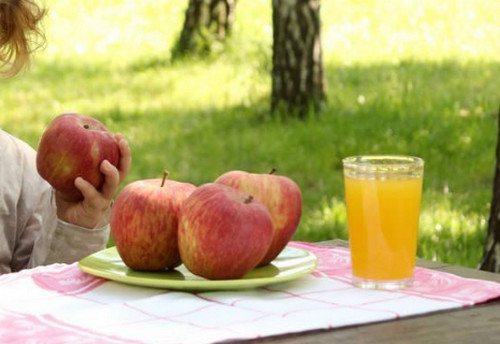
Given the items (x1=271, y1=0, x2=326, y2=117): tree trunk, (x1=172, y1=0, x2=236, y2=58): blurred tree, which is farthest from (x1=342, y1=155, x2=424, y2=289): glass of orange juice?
(x1=172, y1=0, x2=236, y2=58): blurred tree

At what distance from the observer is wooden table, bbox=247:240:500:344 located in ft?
5.01

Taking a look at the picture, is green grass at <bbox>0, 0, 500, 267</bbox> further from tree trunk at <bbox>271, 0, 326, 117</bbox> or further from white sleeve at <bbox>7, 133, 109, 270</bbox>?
white sleeve at <bbox>7, 133, 109, 270</bbox>

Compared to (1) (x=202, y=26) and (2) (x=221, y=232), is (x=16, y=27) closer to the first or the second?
(2) (x=221, y=232)

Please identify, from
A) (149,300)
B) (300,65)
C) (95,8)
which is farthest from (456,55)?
(149,300)

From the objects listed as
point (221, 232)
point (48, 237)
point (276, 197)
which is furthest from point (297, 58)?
point (221, 232)

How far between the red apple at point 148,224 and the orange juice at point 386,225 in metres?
0.27

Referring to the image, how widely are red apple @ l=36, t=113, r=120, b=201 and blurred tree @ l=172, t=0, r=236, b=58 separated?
6.43 metres

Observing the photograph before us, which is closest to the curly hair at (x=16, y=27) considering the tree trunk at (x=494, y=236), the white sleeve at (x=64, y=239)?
the white sleeve at (x=64, y=239)

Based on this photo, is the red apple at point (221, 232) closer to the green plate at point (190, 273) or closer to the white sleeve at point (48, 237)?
the green plate at point (190, 273)

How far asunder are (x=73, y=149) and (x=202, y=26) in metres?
6.59

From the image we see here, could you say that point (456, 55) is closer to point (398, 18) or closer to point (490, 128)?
point (398, 18)

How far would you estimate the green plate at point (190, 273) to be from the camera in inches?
68.4

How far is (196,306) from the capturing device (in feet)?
5.49

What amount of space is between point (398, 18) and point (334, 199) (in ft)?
12.3
